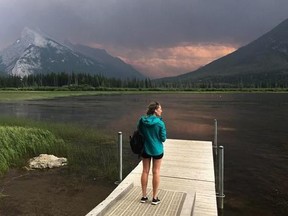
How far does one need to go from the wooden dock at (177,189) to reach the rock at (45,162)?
532cm

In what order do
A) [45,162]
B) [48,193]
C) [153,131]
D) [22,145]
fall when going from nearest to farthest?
1. [153,131]
2. [48,193]
3. [45,162]
4. [22,145]

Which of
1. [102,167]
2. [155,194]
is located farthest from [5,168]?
[155,194]

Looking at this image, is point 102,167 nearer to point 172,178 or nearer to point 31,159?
point 31,159

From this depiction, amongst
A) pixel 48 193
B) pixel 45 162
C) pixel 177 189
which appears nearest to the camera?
pixel 177 189

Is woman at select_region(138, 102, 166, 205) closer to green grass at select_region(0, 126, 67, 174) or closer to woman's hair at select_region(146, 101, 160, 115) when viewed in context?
woman's hair at select_region(146, 101, 160, 115)

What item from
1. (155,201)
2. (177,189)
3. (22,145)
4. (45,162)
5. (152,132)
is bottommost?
(45,162)

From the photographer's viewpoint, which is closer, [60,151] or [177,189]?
[177,189]

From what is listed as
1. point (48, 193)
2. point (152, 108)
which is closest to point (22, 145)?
point (48, 193)

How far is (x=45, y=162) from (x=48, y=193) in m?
3.75

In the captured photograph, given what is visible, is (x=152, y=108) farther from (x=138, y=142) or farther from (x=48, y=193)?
(x=48, y=193)

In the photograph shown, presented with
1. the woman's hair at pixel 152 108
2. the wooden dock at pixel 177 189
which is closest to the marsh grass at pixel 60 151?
the wooden dock at pixel 177 189

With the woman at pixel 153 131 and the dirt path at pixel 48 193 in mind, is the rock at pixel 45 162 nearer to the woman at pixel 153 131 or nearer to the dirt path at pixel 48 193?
the dirt path at pixel 48 193

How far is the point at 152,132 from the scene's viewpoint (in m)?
8.68

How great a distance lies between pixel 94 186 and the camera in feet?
46.9
